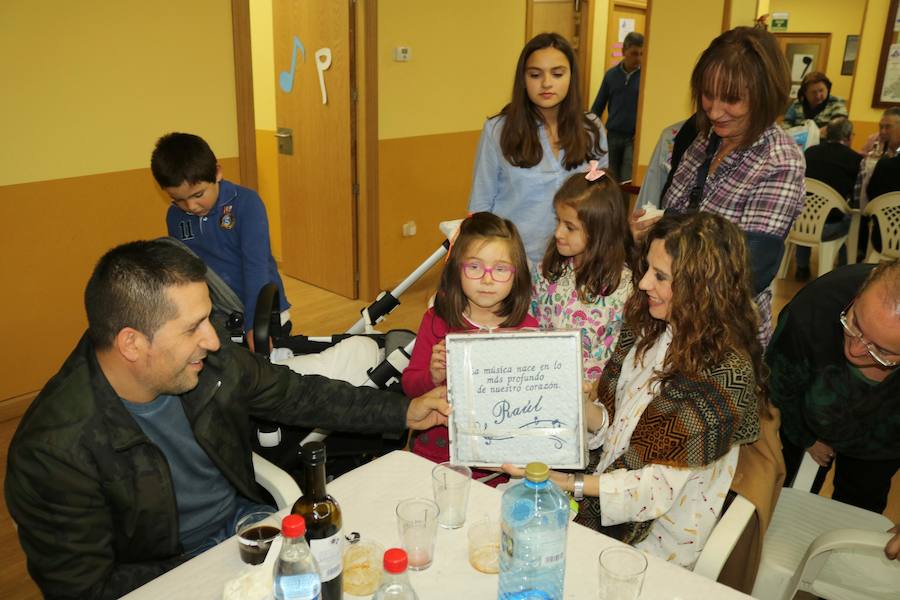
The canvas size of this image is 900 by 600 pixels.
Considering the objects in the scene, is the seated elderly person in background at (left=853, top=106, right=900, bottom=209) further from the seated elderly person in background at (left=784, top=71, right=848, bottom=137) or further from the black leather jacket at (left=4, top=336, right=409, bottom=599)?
the black leather jacket at (left=4, top=336, right=409, bottom=599)

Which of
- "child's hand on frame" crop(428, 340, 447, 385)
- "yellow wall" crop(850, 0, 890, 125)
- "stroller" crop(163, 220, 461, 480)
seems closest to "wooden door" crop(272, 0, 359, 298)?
"stroller" crop(163, 220, 461, 480)

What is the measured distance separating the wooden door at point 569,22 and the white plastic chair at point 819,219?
2359mm

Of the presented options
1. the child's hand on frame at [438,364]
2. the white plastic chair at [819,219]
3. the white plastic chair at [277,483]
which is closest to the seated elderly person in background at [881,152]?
the white plastic chair at [819,219]

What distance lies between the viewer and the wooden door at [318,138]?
16.5ft

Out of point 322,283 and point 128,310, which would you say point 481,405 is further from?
point 322,283

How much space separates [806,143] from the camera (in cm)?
606

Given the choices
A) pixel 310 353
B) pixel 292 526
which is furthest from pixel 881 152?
pixel 292 526

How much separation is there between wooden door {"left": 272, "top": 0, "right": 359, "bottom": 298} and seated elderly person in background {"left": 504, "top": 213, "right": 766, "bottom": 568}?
362 cm

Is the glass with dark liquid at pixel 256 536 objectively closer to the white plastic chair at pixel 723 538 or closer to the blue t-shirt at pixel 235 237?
the white plastic chair at pixel 723 538

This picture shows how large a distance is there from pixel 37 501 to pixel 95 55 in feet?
9.46

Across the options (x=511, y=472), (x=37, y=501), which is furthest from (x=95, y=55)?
(x=511, y=472)

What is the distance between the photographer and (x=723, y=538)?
64.7 inches

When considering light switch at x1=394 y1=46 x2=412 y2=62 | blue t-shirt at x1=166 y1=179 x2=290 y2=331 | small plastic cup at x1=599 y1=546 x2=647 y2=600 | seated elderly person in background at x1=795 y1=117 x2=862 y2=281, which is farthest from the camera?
seated elderly person in background at x1=795 y1=117 x2=862 y2=281

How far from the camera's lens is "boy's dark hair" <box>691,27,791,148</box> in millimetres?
2264
